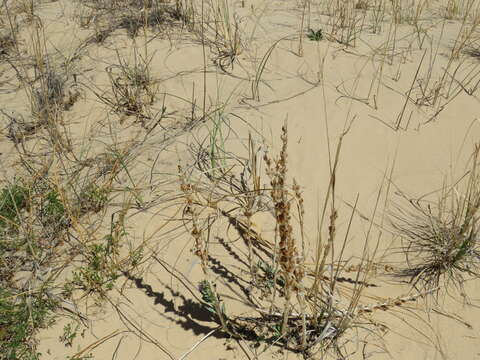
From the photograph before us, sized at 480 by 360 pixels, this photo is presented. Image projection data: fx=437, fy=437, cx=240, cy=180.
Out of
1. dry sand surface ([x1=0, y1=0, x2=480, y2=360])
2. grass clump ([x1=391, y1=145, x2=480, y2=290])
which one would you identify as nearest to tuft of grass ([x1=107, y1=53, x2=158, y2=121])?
dry sand surface ([x1=0, y1=0, x2=480, y2=360])

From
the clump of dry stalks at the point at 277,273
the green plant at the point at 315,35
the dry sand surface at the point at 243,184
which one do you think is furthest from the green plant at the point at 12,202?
the green plant at the point at 315,35

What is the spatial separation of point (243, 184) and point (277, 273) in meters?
0.70

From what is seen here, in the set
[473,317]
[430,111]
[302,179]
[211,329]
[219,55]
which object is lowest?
[211,329]

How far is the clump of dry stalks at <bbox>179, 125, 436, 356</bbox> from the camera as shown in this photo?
5.32 ft

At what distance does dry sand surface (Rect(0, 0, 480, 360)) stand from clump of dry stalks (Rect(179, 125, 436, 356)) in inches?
0.5

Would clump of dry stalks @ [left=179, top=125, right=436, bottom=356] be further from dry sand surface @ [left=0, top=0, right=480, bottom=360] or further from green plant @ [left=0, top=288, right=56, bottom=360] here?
green plant @ [left=0, top=288, right=56, bottom=360]

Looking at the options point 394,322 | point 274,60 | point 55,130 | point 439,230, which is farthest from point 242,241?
point 274,60

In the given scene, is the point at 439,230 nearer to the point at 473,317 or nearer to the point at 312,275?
the point at 473,317

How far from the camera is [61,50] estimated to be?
3791 mm

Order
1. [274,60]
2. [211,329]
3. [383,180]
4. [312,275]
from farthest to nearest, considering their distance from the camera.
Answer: [274,60] → [383,180] → [312,275] → [211,329]

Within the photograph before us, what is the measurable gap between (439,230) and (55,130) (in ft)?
A: 7.79

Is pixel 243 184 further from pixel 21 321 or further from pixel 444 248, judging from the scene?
pixel 21 321

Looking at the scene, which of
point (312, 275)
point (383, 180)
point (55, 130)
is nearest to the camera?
point (312, 275)

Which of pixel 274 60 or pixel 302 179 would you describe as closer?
pixel 302 179
